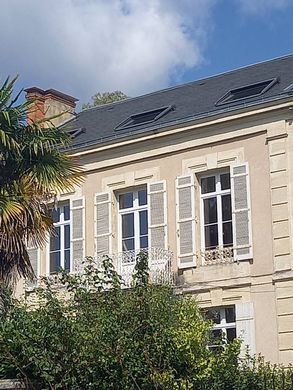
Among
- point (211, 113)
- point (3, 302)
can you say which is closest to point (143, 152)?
point (211, 113)

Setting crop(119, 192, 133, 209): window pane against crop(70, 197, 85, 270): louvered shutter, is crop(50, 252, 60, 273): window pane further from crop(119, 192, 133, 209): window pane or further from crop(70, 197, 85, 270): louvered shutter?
crop(119, 192, 133, 209): window pane

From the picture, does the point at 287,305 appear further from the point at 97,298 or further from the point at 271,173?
the point at 97,298

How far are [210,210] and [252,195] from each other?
1268 millimetres

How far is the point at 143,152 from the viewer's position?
2475cm

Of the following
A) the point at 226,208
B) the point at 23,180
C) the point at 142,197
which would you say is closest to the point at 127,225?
the point at 142,197

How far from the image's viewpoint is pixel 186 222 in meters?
23.2

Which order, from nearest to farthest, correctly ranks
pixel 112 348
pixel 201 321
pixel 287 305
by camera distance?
pixel 112 348, pixel 201 321, pixel 287 305

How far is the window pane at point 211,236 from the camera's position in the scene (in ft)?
75.4

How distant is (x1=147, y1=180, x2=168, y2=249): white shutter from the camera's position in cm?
2369

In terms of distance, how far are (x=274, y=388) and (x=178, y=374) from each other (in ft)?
4.94

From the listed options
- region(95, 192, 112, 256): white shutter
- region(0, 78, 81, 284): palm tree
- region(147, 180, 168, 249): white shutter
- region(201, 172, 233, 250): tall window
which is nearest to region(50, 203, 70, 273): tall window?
region(95, 192, 112, 256): white shutter

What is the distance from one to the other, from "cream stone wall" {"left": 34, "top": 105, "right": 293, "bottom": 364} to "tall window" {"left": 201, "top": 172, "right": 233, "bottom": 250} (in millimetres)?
232

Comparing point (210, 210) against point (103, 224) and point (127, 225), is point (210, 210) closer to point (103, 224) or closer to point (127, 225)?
point (127, 225)

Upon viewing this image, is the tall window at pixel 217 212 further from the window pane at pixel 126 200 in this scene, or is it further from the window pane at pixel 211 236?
the window pane at pixel 126 200
